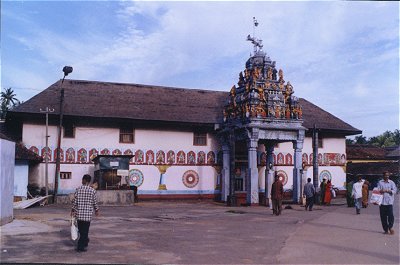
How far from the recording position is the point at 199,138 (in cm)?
2973

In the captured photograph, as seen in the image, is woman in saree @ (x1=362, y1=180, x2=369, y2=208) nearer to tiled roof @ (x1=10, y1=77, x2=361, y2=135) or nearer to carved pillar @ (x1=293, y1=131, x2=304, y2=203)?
carved pillar @ (x1=293, y1=131, x2=304, y2=203)

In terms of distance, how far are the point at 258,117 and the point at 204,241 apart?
13.2 metres

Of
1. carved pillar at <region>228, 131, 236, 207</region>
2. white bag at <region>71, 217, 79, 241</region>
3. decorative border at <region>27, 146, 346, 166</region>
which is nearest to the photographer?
white bag at <region>71, 217, 79, 241</region>

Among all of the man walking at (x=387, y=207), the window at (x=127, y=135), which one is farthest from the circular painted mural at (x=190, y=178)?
the man walking at (x=387, y=207)

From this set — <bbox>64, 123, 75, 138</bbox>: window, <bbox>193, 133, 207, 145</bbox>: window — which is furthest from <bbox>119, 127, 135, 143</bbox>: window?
<bbox>193, 133, 207, 145</bbox>: window

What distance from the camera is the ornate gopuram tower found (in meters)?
23.8

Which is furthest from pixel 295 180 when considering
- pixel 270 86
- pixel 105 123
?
pixel 105 123

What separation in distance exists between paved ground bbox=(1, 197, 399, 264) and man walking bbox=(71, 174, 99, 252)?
0.31m

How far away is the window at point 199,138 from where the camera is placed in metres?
29.6

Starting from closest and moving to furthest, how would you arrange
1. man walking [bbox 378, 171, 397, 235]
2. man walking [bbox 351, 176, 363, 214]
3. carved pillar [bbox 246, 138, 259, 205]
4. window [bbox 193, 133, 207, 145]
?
1. man walking [bbox 378, 171, 397, 235]
2. man walking [bbox 351, 176, 363, 214]
3. carved pillar [bbox 246, 138, 259, 205]
4. window [bbox 193, 133, 207, 145]

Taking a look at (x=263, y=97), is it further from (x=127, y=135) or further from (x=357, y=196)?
(x=127, y=135)

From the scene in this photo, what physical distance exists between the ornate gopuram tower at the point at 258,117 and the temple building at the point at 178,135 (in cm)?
6

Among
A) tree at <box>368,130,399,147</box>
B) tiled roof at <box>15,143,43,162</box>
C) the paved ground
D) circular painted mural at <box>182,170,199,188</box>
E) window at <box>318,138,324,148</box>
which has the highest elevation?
tree at <box>368,130,399,147</box>

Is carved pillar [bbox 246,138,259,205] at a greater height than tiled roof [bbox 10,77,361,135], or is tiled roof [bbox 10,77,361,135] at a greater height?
tiled roof [bbox 10,77,361,135]
